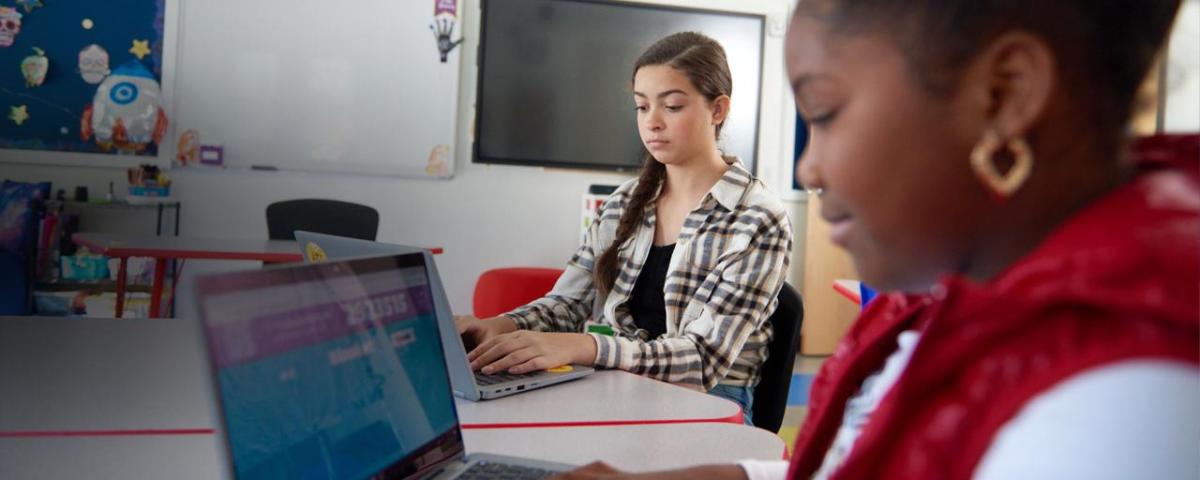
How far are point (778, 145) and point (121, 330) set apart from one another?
399 cm

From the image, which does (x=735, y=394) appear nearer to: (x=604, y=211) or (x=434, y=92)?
(x=604, y=211)

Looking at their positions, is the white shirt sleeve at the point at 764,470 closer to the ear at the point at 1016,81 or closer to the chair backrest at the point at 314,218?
the ear at the point at 1016,81

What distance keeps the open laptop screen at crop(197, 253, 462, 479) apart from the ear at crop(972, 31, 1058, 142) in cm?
52

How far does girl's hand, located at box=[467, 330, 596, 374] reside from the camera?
1.37 meters

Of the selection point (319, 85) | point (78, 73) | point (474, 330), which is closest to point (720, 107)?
point (474, 330)

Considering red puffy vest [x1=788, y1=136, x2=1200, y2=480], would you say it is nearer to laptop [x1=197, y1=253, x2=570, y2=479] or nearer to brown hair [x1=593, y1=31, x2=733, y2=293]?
laptop [x1=197, y1=253, x2=570, y2=479]

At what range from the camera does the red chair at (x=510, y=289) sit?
3.68 metres

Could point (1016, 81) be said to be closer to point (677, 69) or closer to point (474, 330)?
point (474, 330)

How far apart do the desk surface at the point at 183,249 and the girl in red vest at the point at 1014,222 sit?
8.43ft

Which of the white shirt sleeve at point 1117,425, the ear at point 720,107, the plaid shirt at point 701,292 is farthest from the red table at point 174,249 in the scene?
the white shirt sleeve at point 1117,425

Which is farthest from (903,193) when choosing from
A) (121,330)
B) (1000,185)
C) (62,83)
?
(62,83)

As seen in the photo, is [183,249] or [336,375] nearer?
[336,375]

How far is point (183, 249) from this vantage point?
301cm

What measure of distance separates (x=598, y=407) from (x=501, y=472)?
35cm
